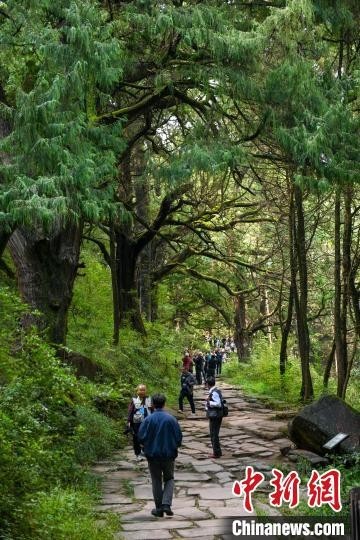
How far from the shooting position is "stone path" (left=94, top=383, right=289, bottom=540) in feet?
24.4

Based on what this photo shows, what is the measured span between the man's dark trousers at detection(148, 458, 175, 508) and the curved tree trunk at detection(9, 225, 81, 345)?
4178mm

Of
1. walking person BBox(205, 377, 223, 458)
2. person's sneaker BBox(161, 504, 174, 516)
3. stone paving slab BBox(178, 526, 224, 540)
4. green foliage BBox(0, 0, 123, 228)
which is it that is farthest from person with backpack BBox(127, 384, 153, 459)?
stone paving slab BBox(178, 526, 224, 540)

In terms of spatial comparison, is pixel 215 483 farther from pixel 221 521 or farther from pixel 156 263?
pixel 156 263

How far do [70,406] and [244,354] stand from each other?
21850 mm

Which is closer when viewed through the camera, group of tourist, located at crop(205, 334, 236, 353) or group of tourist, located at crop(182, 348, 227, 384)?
group of tourist, located at crop(182, 348, 227, 384)

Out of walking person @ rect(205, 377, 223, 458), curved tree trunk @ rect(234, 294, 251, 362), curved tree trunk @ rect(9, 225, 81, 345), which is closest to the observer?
curved tree trunk @ rect(9, 225, 81, 345)

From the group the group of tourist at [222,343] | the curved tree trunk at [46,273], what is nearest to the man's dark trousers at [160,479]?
the curved tree trunk at [46,273]

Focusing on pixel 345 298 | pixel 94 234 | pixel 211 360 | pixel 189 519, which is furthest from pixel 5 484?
pixel 211 360

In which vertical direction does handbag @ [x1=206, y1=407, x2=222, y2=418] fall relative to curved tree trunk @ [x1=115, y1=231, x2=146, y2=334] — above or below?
below

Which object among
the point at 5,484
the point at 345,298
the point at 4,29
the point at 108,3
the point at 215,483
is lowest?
the point at 215,483

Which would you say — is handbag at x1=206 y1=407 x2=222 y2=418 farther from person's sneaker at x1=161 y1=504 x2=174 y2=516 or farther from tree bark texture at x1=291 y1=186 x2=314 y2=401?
tree bark texture at x1=291 y1=186 x2=314 y2=401

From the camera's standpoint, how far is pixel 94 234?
22.0m

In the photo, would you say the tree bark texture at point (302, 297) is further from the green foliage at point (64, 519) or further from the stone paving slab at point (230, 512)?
the green foliage at point (64, 519)

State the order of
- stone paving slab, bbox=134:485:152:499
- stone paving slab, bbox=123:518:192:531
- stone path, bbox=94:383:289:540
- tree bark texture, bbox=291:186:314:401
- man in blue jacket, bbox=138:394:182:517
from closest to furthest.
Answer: stone paving slab, bbox=123:518:192:531, stone path, bbox=94:383:289:540, man in blue jacket, bbox=138:394:182:517, stone paving slab, bbox=134:485:152:499, tree bark texture, bbox=291:186:314:401
